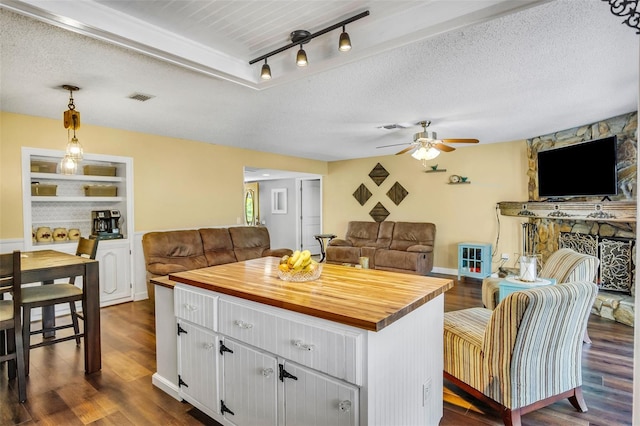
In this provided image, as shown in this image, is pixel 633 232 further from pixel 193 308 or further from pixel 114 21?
pixel 114 21

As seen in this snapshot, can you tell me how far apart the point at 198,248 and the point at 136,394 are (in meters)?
2.89

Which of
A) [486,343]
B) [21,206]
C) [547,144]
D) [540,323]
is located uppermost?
[547,144]

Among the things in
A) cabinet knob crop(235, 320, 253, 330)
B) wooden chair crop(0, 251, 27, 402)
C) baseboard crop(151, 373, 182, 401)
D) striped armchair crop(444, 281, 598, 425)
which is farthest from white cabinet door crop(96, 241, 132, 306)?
striped armchair crop(444, 281, 598, 425)

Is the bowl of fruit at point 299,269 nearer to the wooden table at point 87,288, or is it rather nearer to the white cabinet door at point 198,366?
the white cabinet door at point 198,366

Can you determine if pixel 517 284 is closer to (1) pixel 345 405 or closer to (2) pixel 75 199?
(1) pixel 345 405

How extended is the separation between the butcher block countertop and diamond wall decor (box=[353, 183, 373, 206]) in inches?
211

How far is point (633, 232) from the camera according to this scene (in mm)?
3893

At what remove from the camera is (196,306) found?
80.6 inches

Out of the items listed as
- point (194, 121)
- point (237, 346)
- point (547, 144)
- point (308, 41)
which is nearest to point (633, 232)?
point (547, 144)

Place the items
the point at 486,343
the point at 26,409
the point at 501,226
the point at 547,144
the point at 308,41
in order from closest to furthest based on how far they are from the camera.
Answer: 1. the point at 486,343
2. the point at 26,409
3. the point at 308,41
4. the point at 547,144
5. the point at 501,226

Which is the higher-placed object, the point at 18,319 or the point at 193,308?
the point at 193,308

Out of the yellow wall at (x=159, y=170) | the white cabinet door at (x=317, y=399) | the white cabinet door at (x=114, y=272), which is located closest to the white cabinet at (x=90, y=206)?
the white cabinet door at (x=114, y=272)

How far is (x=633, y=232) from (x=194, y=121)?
213 inches

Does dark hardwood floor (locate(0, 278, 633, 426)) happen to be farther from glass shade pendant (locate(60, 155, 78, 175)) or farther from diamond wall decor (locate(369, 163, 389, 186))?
diamond wall decor (locate(369, 163, 389, 186))
